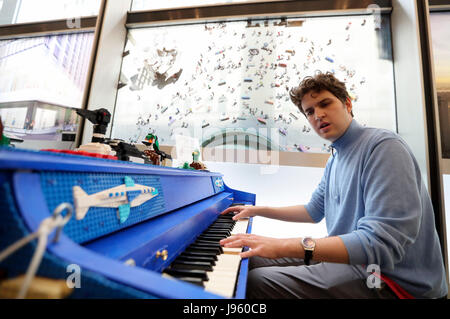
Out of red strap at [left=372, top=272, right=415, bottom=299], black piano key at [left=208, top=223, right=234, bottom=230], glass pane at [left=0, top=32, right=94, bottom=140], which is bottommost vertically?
red strap at [left=372, top=272, right=415, bottom=299]

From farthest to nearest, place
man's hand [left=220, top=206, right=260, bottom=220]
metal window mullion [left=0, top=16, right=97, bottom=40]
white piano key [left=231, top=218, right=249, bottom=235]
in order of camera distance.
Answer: metal window mullion [left=0, top=16, right=97, bottom=40] → man's hand [left=220, top=206, right=260, bottom=220] → white piano key [left=231, top=218, right=249, bottom=235]

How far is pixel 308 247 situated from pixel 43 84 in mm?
2820

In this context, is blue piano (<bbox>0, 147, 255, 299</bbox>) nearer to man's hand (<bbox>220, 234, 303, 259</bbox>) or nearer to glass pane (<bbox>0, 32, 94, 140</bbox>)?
man's hand (<bbox>220, 234, 303, 259</bbox>)

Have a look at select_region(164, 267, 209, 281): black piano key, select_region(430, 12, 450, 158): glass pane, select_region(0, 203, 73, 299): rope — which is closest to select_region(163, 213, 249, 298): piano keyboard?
select_region(164, 267, 209, 281): black piano key

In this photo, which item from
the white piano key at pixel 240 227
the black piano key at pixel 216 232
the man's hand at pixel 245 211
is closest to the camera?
the black piano key at pixel 216 232

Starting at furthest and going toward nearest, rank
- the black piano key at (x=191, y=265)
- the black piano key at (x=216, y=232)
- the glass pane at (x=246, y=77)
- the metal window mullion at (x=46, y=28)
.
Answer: the metal window mullion at (x=46, y=28) → the glass pane at (x=246, y=77) → the black piano key at (x=216, y=232) → the black piano key at (x=191, y=265)

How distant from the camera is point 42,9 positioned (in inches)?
91.7

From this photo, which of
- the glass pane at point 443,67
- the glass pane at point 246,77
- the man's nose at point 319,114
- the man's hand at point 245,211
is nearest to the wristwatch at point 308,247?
the man's hand at point 245,211

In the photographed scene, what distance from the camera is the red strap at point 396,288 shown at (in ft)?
2.13

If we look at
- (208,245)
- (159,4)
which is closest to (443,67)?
(208,245)

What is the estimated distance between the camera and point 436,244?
70 cm

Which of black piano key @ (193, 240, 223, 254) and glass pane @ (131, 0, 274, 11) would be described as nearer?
black piano key @ (193, 240, 223, 254)

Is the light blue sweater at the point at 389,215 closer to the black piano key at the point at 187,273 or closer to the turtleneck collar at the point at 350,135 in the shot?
the turtleneck collar at the point at 350,135

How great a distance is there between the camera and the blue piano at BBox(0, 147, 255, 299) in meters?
0.23
